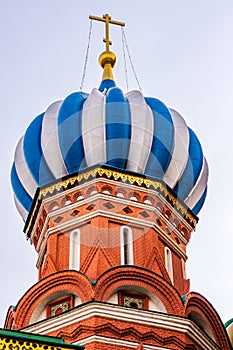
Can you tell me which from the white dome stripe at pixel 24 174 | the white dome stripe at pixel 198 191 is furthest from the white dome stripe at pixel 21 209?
the white dome stripe at pixel 198 191

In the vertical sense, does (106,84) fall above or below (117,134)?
above

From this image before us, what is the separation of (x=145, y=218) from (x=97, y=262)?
125 centimetres

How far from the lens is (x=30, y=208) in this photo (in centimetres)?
1564

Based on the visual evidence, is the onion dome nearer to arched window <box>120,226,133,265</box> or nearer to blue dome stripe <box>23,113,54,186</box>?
blue dome stripe <box>23,113,54,186</box>

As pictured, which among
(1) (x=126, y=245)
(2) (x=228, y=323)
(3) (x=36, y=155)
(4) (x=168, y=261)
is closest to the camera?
(2) (x=228, y=323)

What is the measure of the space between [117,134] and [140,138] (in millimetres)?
346

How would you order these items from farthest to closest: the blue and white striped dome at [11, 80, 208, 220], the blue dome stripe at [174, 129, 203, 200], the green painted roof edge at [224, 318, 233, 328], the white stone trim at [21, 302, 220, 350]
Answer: the blue dome stripe at [174, 129, 203, 200] → the blue and white striped dome at [11, 80, 208, 220] → the green painted roof edge at [224, 318, 233, 328] → the white stone trim at [21, 302, 220, 350]

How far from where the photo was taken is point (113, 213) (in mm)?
14750

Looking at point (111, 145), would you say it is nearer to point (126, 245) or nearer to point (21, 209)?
point (126, 245)

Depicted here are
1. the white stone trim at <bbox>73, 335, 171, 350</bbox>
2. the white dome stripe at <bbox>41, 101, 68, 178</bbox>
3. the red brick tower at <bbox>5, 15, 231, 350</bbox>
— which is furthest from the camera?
the white dome stripe at <bbox>41, 101, 68, 178</bbox>

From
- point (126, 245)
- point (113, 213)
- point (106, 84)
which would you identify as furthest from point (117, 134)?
point (106, 84)

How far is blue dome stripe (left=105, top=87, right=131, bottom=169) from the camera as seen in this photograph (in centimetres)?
1512

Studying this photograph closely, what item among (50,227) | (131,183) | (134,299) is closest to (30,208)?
(50,227)

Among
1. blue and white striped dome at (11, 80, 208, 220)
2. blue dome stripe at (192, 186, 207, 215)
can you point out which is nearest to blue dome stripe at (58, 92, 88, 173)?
blue and white striped dome at (11, 80, 208, 220)
